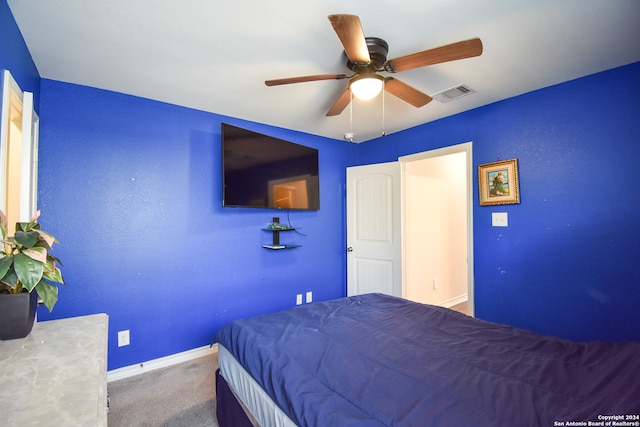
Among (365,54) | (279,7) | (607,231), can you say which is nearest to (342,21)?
(365,54)

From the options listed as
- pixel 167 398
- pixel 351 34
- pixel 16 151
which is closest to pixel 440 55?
pixel 351 34

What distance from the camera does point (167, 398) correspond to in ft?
6.66

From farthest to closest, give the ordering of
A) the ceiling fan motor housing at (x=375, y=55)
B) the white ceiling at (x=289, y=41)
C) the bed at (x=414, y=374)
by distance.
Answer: the ceiling fan motor housing at (x=375, y=55) < the white ceiling at (x=289, y=41) < the bed at (x=414, y=374)

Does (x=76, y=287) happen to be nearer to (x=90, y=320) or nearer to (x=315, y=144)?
(x=90, y=320)

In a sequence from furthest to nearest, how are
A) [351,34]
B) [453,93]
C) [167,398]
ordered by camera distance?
[453,93], [167,398], [351,34]

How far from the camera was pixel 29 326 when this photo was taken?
1.10 metres

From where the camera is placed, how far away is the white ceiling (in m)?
1.44

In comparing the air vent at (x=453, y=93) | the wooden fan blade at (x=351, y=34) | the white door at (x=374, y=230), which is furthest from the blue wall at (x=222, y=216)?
the wooden fan blade at (x=351, y=34)

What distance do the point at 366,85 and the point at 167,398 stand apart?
8.40ft

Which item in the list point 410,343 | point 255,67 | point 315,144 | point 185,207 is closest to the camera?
point 410,343

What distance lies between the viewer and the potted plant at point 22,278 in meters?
0.98

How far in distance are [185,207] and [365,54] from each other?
2.05 m

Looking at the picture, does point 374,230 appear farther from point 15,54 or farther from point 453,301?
point 15,54

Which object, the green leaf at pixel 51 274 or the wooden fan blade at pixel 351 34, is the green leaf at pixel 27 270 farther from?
the wooden fan blade at pixel 351 34
